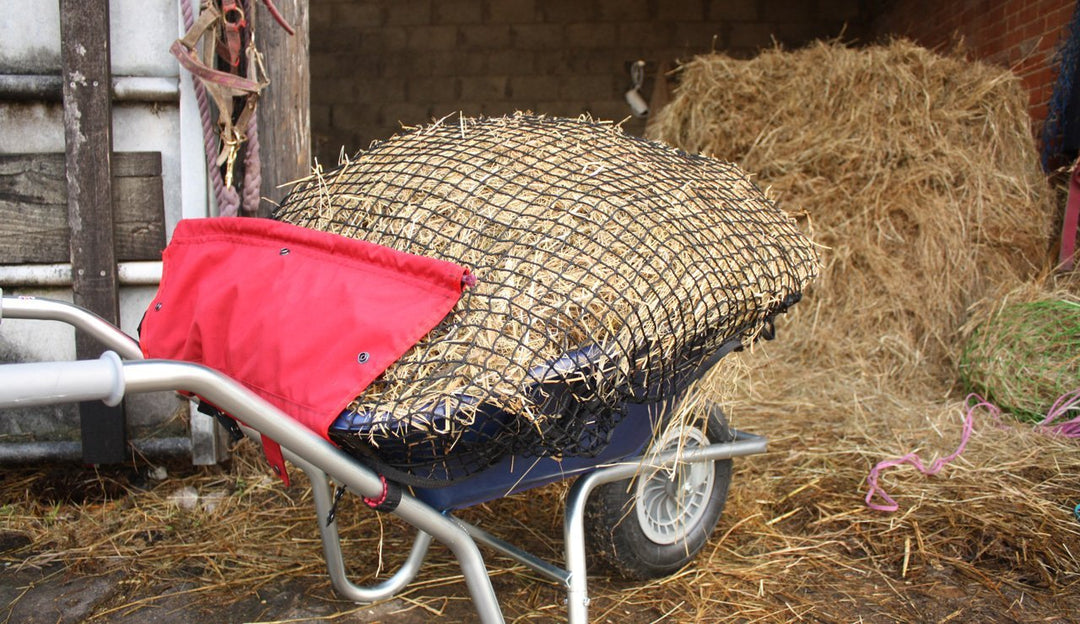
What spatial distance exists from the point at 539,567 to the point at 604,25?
6476mm

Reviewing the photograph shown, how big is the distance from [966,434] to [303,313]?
235 cm

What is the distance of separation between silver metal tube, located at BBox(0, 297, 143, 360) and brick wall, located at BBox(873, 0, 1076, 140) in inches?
158

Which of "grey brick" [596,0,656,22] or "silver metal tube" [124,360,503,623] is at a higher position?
"grey brick" [596,0,656,22]

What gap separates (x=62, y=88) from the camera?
2.32 meters

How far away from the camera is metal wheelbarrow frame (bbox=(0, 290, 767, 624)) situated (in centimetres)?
89

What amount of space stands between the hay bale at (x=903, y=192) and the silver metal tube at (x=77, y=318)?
303 centimetres

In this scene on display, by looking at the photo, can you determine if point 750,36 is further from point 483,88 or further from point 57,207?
point 57,207

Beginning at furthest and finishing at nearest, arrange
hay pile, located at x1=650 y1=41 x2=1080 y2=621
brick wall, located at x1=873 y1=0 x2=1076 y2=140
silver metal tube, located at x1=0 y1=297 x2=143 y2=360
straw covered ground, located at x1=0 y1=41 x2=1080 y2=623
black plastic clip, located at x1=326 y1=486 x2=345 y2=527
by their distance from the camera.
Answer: brick wall, located at x1=873 y1=0 x2=1076 y2=140 < hay pile, located at x1=650 y1=41 x2=1080 y2=621 < straw covered ground, located at x1=0 y1=41 x2=1080 y2=623 < black plastic clip, located at x1=326 y1=486 x2=345 y2=527 < silver metal tube, located at x1=0 y1=297 x2=143 y2=360

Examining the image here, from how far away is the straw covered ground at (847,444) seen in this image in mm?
1969

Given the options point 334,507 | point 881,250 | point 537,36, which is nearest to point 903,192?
point 881,250

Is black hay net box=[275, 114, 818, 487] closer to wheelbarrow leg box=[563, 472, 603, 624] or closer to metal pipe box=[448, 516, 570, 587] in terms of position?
wheelbarrow leg box=[563, 472, 603, 624]

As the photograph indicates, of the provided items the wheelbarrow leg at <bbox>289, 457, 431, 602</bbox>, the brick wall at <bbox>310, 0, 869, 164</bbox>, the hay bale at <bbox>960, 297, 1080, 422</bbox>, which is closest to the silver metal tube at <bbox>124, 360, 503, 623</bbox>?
the wheelbarrow leg at <bbox>289, 457, 431, 602</bbox>

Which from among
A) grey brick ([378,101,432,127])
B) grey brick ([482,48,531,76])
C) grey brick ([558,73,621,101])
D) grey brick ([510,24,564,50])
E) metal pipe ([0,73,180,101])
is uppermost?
grey brick ([510,24,564,50])

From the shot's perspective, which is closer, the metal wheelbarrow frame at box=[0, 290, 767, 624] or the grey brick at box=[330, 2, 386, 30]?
the metal wheelbarrow frame at box=[0, 290, 767, 624]
